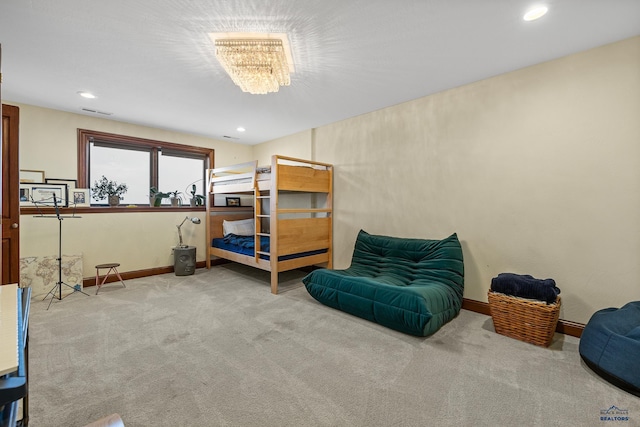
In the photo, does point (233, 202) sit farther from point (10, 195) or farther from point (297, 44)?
point (297, 44)

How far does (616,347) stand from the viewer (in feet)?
5.42

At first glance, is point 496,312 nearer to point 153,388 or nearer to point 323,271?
point 323,271

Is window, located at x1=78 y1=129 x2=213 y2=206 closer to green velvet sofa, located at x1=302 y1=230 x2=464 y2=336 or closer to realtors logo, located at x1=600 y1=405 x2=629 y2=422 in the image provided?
green velvet sofa, located at x1=302 y1=230 x2=464 y2=336

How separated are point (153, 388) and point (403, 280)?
2.29m

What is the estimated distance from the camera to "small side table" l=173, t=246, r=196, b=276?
4230 mm

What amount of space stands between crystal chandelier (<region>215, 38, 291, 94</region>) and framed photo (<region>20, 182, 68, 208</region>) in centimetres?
285

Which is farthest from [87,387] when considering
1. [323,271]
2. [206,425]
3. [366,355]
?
[323,271]

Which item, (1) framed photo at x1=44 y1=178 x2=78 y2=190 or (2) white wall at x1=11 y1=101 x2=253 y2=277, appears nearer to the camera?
(2) white wall at x1=11 y1=101 x2=253 y2=277

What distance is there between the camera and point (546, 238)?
8.02ft

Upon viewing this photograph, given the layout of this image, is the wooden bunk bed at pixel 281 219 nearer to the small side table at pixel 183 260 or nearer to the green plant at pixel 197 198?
the green plant at pixel 197 198

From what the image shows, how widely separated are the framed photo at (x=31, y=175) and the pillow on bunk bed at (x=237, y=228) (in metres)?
2.43

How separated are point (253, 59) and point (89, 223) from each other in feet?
11.2

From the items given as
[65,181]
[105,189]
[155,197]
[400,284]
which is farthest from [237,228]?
[400,284]

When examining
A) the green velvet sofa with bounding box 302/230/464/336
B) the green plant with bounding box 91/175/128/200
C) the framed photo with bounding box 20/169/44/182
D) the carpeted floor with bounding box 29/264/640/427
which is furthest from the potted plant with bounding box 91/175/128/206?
the green velvet sofa with bounding box 302/230/464/336
